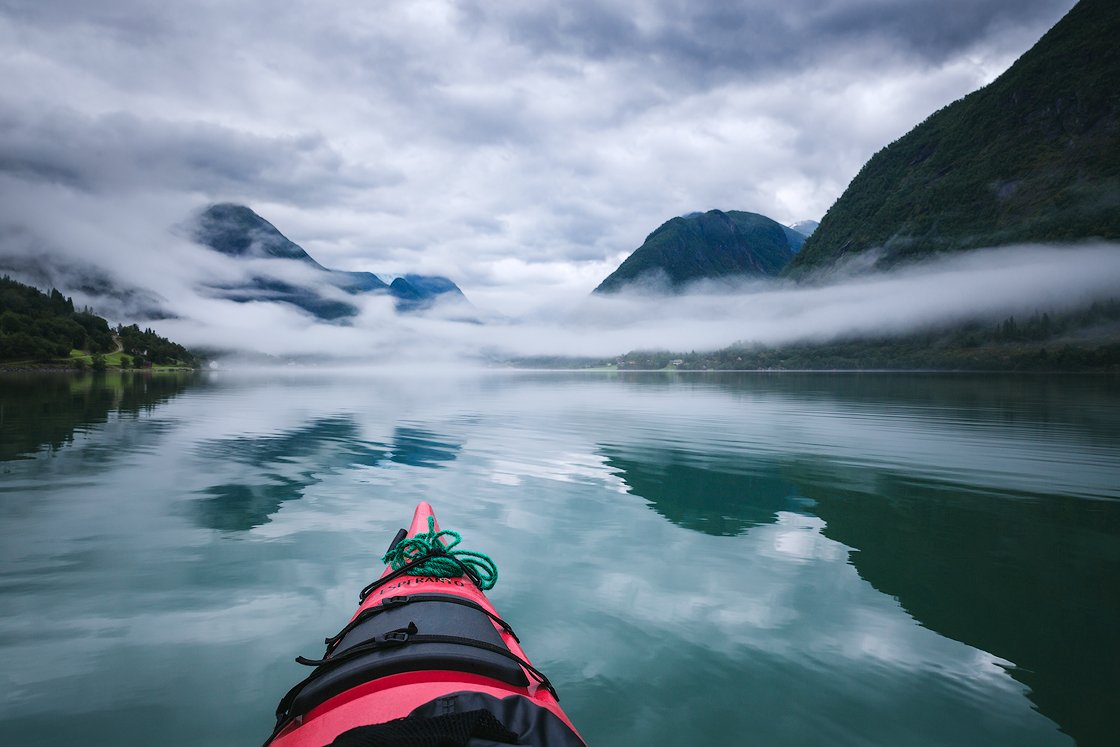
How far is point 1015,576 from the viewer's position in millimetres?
9008

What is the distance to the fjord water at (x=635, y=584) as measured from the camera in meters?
5.56

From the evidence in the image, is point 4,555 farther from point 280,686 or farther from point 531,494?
point 531,494

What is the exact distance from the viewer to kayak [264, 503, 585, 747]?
112 inches

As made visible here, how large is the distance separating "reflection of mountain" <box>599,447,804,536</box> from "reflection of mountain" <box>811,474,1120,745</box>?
1.38 m

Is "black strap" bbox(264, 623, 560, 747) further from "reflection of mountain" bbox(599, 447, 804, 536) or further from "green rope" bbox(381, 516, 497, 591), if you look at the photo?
"reflection of mountain" bbox(599, 447, 804, 536)

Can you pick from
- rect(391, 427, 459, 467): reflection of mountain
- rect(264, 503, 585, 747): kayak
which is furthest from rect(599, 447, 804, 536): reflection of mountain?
rect(264, 503, 585, 747): kayak

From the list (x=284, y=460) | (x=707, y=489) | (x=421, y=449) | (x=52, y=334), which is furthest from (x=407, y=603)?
(x=52, y=334)

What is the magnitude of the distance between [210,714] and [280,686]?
69cm

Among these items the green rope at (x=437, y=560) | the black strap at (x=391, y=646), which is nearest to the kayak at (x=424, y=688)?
the black strap at (x=391, y=646)

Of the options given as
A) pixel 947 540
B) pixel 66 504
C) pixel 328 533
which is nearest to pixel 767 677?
pixel 947 540

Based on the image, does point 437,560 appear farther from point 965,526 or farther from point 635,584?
point 965,526

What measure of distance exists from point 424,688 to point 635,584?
5.98 metres

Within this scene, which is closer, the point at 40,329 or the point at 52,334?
the point at 40,329

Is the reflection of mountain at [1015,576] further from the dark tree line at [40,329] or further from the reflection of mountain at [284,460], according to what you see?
the dark tree line at [40,329]
